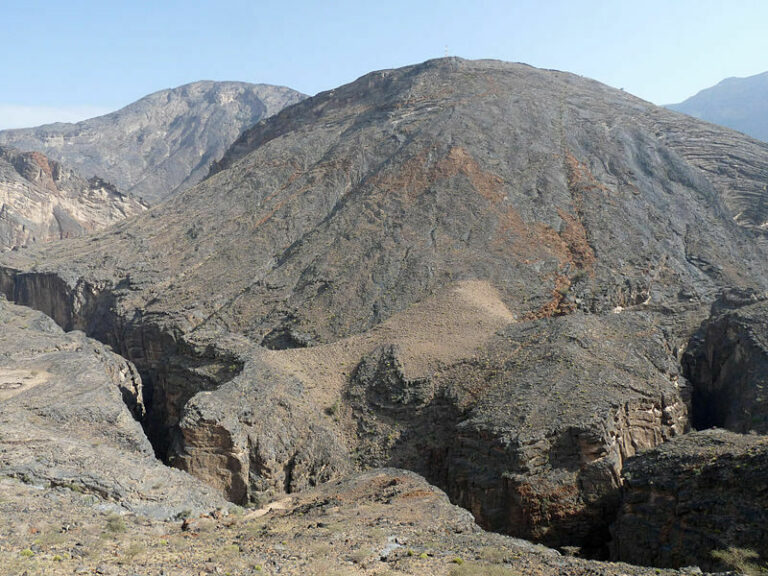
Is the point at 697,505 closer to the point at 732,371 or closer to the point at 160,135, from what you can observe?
the point at 732,371

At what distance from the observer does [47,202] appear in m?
68.6

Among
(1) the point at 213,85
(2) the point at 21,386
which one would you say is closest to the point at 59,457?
(2) the point at 21,386

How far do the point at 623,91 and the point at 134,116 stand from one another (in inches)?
4221

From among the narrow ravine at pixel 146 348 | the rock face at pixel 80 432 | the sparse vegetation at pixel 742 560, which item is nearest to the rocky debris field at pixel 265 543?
the rock face at pixel 80 432

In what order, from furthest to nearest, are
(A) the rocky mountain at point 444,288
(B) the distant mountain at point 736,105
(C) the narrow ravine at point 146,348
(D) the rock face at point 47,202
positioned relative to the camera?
(B) the distant mountain at point 736,105 → (D) the rock face at point 47,202 → (C) the narrow ravine at point 146,348 → (A) the rocky mountain at point 444,288

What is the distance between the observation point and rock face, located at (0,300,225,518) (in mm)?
14492

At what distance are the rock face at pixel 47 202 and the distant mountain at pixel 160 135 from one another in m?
29.6

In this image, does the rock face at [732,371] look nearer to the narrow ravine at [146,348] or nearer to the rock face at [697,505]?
the rock face at [697,505]

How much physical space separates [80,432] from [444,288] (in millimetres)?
16810

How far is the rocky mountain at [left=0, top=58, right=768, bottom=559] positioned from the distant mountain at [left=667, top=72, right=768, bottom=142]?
77.9 m

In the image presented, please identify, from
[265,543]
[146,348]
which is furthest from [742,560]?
[146,348]

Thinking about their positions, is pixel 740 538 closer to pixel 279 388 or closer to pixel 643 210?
pixel 279 388

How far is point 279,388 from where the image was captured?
21750mm

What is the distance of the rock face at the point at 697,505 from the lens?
13.2 metres
